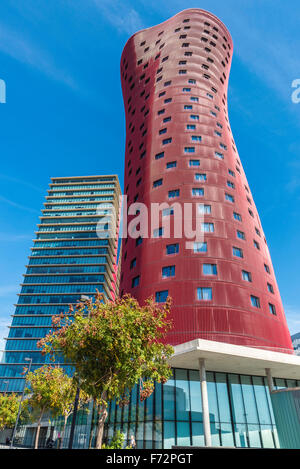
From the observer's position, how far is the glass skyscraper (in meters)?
97.8

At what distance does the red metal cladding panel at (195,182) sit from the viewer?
29734 mm

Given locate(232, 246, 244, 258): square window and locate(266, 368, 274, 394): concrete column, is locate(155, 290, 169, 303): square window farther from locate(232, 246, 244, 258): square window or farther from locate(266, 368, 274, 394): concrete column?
locate(266, 368, 274, 394): concrete column

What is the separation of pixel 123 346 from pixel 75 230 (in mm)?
107303

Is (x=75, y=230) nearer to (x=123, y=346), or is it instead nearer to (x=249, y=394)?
(x=249, y=394)

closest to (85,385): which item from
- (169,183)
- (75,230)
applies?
(169,183)

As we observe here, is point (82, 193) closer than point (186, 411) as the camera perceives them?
No

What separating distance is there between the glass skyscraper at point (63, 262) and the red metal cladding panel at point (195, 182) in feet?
198

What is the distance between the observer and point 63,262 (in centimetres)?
11206

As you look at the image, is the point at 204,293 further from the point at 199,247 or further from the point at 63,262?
the point at 63,262

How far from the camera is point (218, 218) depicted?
116 feet

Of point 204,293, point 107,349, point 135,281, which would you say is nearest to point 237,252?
point 204,293

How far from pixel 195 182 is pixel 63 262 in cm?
8421

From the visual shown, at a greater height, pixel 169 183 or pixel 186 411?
pixel 169 183
